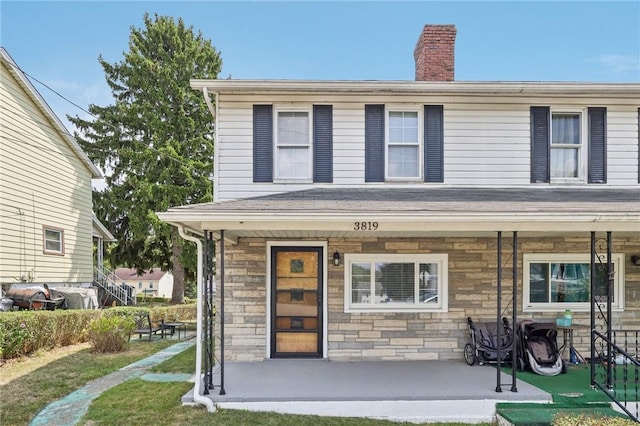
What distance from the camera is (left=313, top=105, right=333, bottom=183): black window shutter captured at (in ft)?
24.3

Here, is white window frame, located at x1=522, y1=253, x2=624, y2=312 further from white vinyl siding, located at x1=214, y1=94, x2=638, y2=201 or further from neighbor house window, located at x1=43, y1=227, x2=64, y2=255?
neighbor house window, located at x1=43, y1=227, x2=64, y2=255

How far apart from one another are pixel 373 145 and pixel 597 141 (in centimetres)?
420

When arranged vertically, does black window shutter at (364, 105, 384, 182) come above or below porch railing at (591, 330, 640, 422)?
above

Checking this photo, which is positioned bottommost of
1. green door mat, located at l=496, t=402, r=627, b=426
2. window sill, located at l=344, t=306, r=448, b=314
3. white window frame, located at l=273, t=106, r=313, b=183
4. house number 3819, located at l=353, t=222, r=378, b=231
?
green door mat, located at l=496, t=402, r=627, b=426

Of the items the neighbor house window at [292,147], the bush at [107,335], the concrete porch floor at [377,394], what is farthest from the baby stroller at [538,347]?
the bush at [107,335]

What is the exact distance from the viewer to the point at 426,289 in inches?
289

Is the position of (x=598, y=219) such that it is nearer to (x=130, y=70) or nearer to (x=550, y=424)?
(x=550, y=424)

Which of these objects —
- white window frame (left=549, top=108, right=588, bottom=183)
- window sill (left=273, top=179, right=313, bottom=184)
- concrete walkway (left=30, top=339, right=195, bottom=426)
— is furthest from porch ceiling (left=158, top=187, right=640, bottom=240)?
concrete walkway (left=30, top=339, right=195, bottom=426)

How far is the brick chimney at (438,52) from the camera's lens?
8.23 m

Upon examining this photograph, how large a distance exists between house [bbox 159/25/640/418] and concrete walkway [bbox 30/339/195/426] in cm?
151

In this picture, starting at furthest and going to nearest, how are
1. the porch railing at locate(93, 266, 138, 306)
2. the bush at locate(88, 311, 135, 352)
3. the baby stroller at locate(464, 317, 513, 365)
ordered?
the porch railing at locate(93, 266, 138, 306), the bush at locate(88, 311, 135, 352), the baby stroller at locate(464, 317, 513, 365)

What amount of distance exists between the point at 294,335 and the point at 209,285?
7.28ft

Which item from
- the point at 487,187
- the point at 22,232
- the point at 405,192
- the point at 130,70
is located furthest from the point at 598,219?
the point at 130,70

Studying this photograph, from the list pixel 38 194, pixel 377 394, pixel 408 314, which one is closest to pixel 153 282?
pixel 38 194
